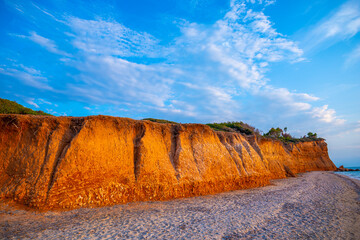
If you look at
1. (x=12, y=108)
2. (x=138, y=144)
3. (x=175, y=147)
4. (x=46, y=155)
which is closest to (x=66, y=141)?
(x=46, y=155)

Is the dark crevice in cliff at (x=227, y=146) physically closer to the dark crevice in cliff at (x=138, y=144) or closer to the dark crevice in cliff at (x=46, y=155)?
the dark crevice in cliff at (x=138, y=144)

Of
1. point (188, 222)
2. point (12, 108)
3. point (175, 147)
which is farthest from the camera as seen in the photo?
point (12, 108)

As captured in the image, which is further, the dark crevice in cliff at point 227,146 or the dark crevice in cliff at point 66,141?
the dark crevice in cliff at point 227,146

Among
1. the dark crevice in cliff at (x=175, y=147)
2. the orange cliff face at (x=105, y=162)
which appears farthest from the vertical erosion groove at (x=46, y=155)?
the dark crevice in cliff at (x=175, y=147)

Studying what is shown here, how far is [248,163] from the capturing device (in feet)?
45.6

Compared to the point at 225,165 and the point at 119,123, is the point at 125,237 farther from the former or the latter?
the point at 225,165

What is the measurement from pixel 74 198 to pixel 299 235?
8.13 m

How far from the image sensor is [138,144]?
9.63 metres

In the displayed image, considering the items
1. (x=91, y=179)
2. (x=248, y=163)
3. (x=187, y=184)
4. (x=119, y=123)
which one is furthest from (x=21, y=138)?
(x=248, y=163)

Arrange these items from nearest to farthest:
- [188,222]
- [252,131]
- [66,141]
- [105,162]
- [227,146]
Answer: [188,222] → [66,141] → [105,162] → [227,146] → [252,131]

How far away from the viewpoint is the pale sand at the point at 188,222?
498cm

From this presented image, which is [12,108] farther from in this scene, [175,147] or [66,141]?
[175,147]

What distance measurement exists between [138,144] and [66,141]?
11.2 ft

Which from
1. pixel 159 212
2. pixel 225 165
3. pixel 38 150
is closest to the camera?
pixel 159 212
